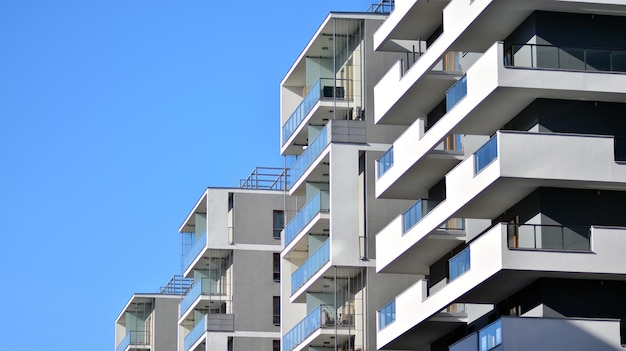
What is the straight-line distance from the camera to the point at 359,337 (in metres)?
66.4

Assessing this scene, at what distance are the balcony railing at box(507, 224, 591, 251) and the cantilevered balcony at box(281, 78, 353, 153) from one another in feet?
79.9

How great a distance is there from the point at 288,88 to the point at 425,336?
2642cm

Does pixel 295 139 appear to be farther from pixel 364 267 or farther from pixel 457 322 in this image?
pixel 457 322

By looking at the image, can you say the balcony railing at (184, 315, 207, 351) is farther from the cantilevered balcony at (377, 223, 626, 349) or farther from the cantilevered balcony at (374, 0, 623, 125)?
the cantilevered balcony at (377, 223, 626, 349)

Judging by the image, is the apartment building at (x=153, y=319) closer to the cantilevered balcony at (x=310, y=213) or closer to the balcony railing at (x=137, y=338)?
the balcony railing at (x=137, y=338)

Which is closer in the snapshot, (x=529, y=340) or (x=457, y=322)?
(x=529, y=340)

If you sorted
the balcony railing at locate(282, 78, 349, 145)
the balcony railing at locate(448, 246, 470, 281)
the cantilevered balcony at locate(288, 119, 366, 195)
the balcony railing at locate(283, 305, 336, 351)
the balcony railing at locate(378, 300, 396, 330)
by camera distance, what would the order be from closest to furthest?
the balcony railing at locate(448, 246, 470, 281) < the balcony railing at locate(378, 300, 396, 330) < the cantilevered balcony at locate(288, 119, 366, 195) < the balcony railing at locate(283, 305, 336, 351) < the balcony railing at locate(282, 78, 349, 145)

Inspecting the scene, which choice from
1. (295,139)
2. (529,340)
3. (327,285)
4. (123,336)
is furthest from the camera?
(123,336)

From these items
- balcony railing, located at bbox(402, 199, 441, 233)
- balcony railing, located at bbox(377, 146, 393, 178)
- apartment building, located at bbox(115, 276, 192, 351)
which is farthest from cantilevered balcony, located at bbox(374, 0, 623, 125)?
apartment building, located at bbox(115, 276, 192, 351)

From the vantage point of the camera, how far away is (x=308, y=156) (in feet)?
235

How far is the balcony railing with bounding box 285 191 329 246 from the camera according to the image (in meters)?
69.9

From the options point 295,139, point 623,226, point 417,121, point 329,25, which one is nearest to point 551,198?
point 623,226

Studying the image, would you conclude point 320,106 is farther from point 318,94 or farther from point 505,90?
point 505,90

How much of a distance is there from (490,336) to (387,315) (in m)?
11.4
